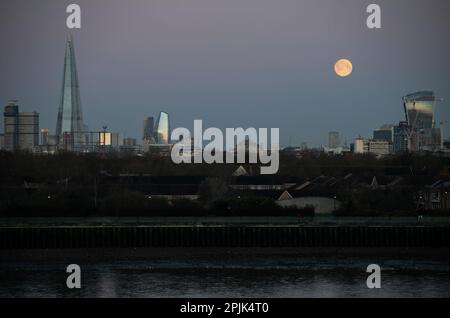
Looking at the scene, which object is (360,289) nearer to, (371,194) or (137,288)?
(137,288)

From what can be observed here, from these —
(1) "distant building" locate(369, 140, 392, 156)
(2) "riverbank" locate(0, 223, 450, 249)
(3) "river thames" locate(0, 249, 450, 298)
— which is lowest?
(3) "river thames" locate(0, 249, 450, 298)

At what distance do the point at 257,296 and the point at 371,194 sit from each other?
26485 millimetres

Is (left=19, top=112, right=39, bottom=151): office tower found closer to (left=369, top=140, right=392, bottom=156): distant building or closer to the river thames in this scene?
(left=369, top=140, right=392, bottom=156): distant building

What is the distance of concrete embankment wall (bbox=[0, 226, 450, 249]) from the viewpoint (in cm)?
4256

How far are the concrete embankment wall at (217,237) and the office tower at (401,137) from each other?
319 ft

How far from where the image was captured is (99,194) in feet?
197

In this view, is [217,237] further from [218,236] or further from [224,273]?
[224,273]

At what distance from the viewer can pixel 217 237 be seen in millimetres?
42875

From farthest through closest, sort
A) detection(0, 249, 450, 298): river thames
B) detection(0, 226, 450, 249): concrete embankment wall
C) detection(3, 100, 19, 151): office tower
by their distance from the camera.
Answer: detection(3, 100, 19, 151): office tower, detection(0, 226, 450, 249): concrete embankment wall, detection(0, 249, 450, 298): river thames

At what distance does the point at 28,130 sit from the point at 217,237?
334ft

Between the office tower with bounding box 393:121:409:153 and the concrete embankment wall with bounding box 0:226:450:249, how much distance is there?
97.3m

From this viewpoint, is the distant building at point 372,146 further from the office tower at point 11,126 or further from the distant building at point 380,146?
the office tower at point 11,126

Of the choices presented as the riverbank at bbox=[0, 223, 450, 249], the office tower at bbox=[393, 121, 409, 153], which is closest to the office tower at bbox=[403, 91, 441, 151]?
the office tower at bbox=[393, 121, 409, 153]
